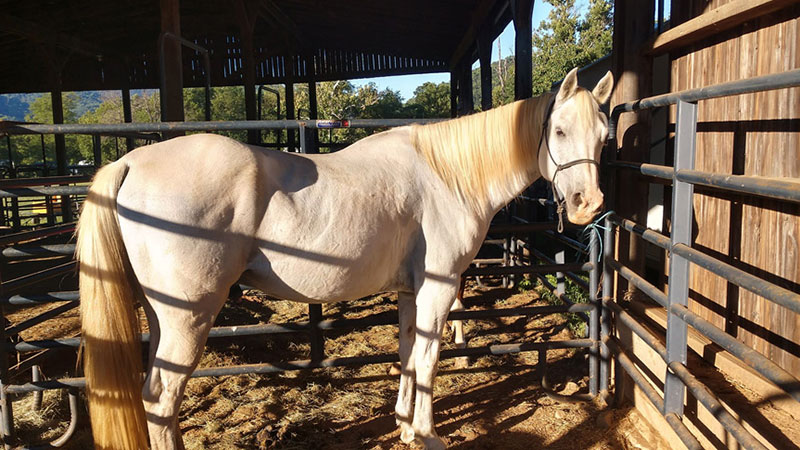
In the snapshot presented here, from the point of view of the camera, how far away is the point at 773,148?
2420 mm

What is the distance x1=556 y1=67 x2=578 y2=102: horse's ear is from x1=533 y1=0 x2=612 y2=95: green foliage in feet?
74.5

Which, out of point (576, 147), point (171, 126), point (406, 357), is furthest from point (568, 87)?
point (171, 126)

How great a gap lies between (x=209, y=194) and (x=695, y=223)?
274 centimetres

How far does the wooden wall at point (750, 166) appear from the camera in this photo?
2.34 metres

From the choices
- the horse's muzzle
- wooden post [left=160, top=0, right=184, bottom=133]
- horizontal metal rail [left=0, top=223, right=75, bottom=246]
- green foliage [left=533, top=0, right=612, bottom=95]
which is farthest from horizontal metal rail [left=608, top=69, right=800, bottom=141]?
green foliage [left=533, top=0, right=612, bottom=95]

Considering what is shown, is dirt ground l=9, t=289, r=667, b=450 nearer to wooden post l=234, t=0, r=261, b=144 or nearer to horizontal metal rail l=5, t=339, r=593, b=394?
horizontal metal rail l=5, t=339, r=593, b=394

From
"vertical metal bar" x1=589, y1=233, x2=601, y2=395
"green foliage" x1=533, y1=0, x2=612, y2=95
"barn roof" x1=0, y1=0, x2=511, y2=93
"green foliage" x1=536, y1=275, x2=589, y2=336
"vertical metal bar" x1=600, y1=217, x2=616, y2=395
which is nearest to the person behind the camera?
"vertical metal bar" x1=600, y1=217, x2=616, y2=395

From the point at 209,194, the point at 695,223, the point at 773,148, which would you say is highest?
the point at 773,148

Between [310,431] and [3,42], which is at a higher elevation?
[3,42]

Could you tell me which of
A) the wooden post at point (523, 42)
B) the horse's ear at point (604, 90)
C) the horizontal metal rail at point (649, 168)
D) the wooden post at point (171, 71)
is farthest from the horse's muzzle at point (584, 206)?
the wooden post at point (171, 71)

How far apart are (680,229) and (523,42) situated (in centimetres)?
414

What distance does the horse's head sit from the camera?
2.45 meters

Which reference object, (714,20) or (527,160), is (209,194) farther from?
(714,20)

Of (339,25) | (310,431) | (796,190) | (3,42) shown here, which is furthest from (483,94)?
(3,42)
